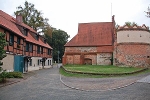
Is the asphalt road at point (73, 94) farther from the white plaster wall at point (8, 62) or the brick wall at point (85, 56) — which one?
the brick wall at point (85, 56)

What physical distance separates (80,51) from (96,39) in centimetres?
400

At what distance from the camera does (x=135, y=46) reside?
27.6 metres

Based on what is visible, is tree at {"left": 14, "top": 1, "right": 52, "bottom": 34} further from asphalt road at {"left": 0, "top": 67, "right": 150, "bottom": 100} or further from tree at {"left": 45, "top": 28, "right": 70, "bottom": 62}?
asphalt road at {"left": 0, "top": 67, "right": 150, "bottom": 100}

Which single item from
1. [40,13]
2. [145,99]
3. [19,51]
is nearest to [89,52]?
[19,51]

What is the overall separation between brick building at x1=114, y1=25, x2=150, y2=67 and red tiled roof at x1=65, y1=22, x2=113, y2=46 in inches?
303

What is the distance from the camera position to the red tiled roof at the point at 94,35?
1437 inches

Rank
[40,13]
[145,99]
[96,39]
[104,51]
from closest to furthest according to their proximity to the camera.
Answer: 1. [145,99]
2. [104,51]
3. [96,39]
4. [40,13]

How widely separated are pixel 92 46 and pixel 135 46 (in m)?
10.2

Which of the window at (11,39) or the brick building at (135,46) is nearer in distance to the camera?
the window at (11,39)

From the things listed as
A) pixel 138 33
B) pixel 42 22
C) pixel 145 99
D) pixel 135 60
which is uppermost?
pixel 42 22

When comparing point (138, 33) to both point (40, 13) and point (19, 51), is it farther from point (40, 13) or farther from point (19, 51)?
point (40, 13)

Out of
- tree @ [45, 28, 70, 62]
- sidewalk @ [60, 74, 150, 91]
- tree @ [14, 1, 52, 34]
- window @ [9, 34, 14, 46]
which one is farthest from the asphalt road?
tree @ [45, 28, 70, 62]

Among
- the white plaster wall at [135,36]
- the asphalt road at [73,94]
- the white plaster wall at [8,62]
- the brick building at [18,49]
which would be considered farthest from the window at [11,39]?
the white plaster wall at [135,36]

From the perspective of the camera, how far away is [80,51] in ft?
121
